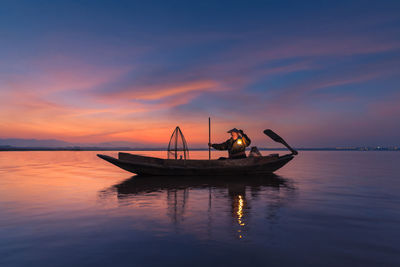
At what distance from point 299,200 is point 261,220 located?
4018 millimetres

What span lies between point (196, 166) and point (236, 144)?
320 cm

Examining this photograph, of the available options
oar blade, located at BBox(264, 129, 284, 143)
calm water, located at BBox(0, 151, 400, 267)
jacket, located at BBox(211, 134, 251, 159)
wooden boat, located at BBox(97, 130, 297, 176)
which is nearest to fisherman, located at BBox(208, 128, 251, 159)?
jacket, located at BBox(211, 134, 251, 159)

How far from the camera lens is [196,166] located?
17.9 meters

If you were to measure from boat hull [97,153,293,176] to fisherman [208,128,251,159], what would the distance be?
76 cm

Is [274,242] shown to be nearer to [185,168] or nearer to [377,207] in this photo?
[377,207]

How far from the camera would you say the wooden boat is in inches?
677

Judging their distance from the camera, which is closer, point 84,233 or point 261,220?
point 84,233

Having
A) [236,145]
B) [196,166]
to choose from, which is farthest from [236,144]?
[196,166]

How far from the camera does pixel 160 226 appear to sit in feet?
22.4

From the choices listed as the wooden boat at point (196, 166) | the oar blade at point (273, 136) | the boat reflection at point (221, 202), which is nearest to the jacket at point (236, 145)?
the wooden boat at point (196, 166)

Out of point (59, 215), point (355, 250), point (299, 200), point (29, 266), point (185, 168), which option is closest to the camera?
point (29, 266)

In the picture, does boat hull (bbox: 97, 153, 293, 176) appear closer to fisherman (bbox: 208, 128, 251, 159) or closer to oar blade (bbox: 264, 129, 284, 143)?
fisherman (bbox: 208, 128, 251, 159)

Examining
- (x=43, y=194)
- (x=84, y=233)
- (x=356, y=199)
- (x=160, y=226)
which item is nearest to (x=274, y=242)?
(x=160, y=226)

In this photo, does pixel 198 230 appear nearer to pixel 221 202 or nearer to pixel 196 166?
pixel 221 202
